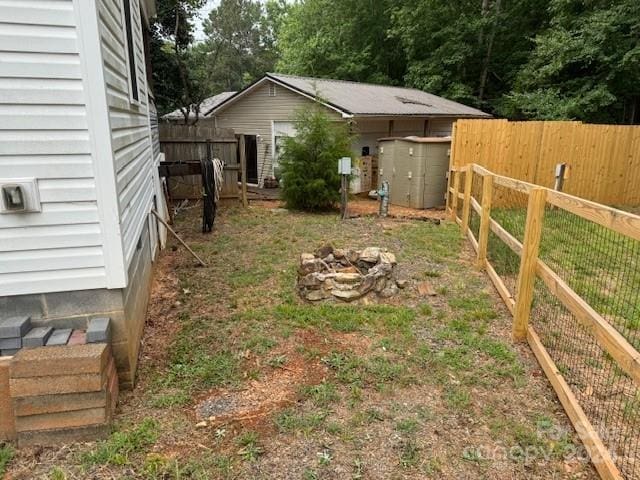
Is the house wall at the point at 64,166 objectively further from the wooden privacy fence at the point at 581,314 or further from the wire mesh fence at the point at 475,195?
the wire mesh fence at the point at 475,195

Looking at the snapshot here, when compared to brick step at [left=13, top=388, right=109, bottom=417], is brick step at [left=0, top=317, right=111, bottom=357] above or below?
above

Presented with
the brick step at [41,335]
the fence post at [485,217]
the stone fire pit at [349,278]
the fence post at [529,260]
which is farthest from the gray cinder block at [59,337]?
the fence post at [485,217]

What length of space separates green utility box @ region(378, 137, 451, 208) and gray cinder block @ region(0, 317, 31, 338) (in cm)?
887

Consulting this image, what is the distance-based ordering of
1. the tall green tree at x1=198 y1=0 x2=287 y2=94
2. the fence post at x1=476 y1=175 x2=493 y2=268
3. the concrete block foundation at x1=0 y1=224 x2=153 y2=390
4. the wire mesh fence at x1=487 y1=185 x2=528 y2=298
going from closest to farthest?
1. the concrete block foundation at x1=0 y1=224 x2=153 y2=390
2. the wire mesh fence at x1=487 y1=185 x2=528 y2=298
3. the fence post at x1=476 y1=175 x2=493 y2=268
4. the tall green tree at x1=198 y1=0 x2=287 y2=94

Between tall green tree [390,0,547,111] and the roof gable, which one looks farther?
tall green tree [390,0,547,111]

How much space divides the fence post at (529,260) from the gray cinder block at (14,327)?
3.52 metres

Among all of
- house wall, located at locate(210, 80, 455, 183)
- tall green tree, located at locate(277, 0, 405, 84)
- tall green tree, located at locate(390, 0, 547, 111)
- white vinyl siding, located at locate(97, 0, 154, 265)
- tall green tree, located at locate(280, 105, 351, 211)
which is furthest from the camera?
tall green tree, located at locate(277, 0, 405, 84)

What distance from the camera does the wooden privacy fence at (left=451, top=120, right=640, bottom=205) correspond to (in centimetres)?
915

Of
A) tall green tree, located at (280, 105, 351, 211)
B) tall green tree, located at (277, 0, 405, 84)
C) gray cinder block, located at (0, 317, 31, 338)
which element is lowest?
gray cinder block, located at (0, 317, 31, 338)

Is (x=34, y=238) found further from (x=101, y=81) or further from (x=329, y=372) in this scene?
(x=329, y=372)

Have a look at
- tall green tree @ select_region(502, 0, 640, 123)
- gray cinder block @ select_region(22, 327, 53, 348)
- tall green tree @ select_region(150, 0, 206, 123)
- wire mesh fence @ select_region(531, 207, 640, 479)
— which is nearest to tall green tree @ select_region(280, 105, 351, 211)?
wire mesh fence @ select_region(531, 207, 640, 479)

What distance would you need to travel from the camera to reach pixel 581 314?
8.72 ft

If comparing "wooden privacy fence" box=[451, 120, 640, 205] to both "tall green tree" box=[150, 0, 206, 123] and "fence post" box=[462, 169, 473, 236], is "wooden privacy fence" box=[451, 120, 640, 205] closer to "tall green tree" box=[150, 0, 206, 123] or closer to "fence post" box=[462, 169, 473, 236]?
"fence post" box=[462, 169, 473, 236]

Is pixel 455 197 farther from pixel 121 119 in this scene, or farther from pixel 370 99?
pixel 370 99
